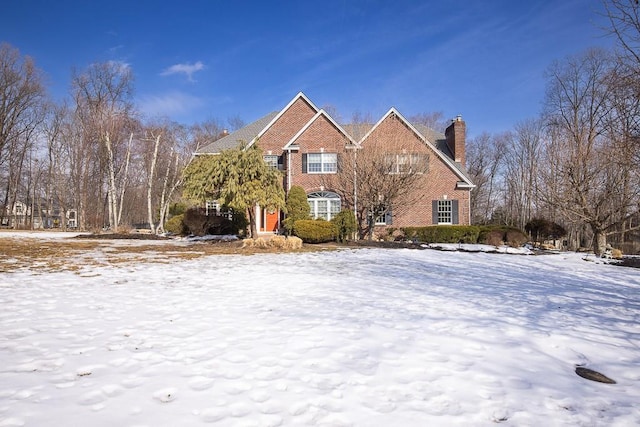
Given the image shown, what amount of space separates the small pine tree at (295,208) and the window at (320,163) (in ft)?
9.55

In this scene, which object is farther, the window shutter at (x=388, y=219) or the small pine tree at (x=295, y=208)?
the window shutter at (x=388, y=219)

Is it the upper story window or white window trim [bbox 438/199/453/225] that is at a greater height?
the upper story window

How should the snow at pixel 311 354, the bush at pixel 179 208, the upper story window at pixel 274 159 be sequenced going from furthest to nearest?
the bush at pixel 179 208, the upper story window at pixel 274 159, the snow at pixel 311 354

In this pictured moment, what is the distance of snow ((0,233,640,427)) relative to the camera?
229 centimetres

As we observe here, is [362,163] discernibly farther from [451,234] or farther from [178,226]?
[178,226]

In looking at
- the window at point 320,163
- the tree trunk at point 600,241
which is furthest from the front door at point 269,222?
the tree trunk at point 600,241

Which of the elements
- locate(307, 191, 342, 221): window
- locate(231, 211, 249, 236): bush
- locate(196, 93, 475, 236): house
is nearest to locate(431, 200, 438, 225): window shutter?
locate(196, 93, 475, 236): house

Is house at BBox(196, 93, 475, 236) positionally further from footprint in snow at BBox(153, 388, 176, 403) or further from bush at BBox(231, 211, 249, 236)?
footprint in snow at BBox(153, 388, 176, 403)

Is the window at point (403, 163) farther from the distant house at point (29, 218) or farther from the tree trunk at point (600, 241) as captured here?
the distant house at point (29, 218)

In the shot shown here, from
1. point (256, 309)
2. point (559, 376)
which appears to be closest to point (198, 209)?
point (256, 309)

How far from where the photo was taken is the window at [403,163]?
16.9 metres

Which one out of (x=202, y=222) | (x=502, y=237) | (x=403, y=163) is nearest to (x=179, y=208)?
(x=202, y=222)

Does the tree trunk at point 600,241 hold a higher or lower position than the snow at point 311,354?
higher

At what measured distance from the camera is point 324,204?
2022 centimetres
